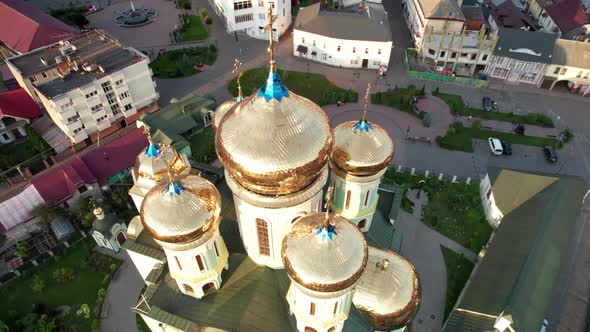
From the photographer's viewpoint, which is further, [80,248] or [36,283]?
[80,248]

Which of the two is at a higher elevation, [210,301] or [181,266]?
[181,266]

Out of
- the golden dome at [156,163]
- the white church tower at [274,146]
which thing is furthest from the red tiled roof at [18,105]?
the white church tower at [274,146]

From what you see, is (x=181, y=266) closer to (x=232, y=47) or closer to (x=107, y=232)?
(x=107, y=232)

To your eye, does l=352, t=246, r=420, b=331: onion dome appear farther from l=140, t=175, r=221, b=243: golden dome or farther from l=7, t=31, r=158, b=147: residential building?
l=7, t=31, r=158, b=147: residential building

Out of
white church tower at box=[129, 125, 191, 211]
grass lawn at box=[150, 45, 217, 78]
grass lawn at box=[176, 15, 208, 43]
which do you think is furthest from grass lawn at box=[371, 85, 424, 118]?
white church tower at box=[129, 125, 191, 211]

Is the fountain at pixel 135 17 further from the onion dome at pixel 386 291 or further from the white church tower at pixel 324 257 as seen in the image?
the white church tower at pixel 324 257

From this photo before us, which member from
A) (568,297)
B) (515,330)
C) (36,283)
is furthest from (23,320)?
(568,297)
